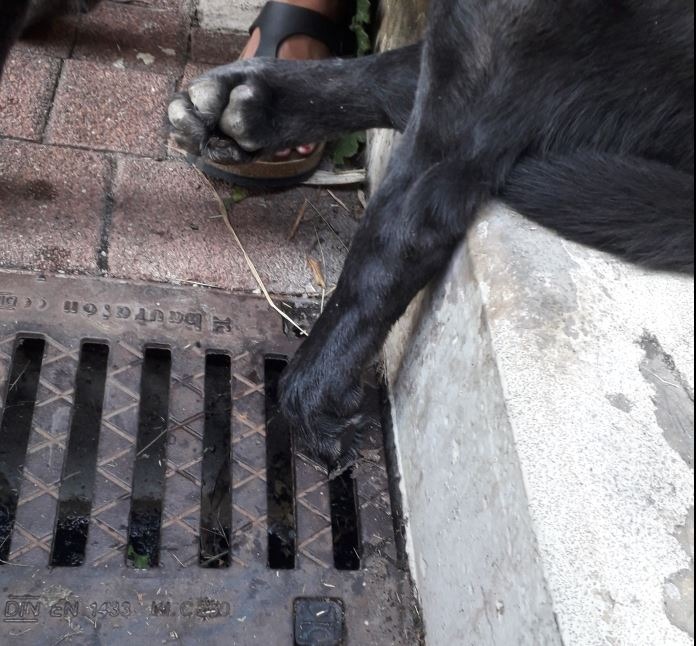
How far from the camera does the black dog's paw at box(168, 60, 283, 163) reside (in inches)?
44.7

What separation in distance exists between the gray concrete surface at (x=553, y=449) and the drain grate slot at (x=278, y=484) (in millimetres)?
183

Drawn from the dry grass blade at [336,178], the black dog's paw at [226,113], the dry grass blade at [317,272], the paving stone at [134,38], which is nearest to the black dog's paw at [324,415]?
the dry grass blade at [317,272]

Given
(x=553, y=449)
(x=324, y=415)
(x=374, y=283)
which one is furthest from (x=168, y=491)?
(x=553, y=449)

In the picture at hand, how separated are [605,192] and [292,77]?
596mm

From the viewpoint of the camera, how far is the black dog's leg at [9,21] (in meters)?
1.12

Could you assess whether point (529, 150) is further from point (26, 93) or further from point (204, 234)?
point (26, 93)

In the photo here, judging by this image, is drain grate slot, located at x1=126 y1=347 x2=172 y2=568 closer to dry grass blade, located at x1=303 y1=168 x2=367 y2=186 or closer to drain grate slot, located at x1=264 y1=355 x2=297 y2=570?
drain grate slot, located at x1=264 y1=355 x2=297 y2=570

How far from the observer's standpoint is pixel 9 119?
1.32 meters

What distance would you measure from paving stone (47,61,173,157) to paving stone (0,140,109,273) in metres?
0.05

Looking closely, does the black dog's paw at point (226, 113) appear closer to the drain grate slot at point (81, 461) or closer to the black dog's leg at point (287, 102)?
the black dog's leg at point (287, 102)

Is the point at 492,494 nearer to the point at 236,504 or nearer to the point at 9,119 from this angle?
the point at 236,504

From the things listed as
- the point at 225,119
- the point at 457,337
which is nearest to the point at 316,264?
the point at 225,119

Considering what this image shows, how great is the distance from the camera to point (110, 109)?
4.58 feet

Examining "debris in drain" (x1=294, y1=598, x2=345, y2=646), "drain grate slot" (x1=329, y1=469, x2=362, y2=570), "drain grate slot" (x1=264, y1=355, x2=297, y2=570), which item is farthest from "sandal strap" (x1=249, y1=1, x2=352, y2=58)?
"debris in drain" (x1=294, y1=598, x2=345, y2=646)
